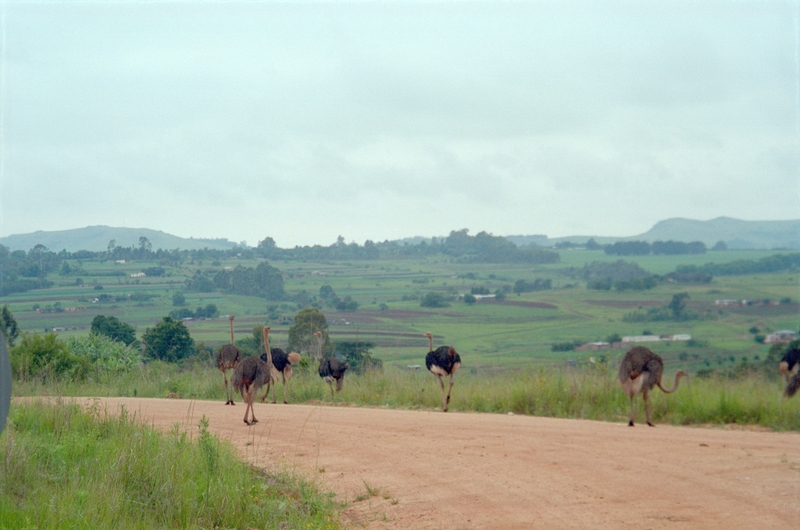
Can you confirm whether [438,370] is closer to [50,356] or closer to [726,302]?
[50,356]

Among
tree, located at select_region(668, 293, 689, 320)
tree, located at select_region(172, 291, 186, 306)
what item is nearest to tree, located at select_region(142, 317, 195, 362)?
tree, located at select_region(172, 291, 186, 306)

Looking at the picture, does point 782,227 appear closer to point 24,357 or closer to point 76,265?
point 76,265

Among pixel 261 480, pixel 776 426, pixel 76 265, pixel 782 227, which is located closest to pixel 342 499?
pixel 261 480

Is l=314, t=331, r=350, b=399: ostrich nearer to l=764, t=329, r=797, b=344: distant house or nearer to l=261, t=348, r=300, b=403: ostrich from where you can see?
l=261, t=348, r=300, b=403: ostrich

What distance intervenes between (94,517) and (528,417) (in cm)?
835

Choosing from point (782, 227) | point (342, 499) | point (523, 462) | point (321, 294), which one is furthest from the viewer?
point (782, 227)

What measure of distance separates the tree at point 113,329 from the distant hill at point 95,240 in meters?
Result: 7.00


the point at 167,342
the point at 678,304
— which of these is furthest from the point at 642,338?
the point at 167,342

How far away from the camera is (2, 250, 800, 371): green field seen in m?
27.2

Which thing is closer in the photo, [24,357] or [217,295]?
[24,357]

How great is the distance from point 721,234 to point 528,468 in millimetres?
59368

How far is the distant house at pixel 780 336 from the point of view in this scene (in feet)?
92.6

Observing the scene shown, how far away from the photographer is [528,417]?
13.0 meters

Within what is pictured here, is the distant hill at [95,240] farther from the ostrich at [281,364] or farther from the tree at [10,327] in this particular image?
the ostrich at [281,364]
